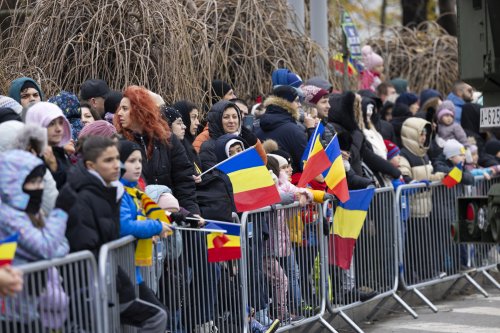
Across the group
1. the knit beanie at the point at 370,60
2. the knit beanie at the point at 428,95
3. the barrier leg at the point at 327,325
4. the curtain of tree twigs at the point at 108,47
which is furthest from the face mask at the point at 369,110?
the knit beanie at the point at 370,60

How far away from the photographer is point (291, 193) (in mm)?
10992

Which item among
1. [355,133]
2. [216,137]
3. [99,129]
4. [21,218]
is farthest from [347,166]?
[21,218]

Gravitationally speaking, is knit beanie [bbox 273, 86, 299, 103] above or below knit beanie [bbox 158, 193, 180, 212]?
above

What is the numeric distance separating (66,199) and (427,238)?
6848 millimetres

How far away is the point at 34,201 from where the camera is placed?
694 cm

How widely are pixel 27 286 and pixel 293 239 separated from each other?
15.0ft

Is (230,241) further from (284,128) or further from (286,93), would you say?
(286,93)

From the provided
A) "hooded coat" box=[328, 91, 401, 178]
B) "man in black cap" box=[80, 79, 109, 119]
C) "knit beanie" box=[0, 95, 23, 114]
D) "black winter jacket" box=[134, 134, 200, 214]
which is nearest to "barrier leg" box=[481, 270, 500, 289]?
"hooded coat" box=[328, 91, 401, 178]

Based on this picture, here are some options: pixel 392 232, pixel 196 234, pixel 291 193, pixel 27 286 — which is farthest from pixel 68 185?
pixel 392 232

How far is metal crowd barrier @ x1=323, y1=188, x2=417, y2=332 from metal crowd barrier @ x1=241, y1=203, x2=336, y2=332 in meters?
0.24

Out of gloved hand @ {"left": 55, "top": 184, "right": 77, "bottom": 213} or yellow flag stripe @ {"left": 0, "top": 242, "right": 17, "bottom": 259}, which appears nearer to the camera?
yellow flag stripe @ {"left": 0, "top": 242, "right": 17, "bottom": 259}

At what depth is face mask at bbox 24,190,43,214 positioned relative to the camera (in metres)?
6.91

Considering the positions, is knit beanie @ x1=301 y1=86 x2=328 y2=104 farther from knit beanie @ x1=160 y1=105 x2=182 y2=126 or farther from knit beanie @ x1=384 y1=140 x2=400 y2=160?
knit beanie @ x1=160 y1=105 x2=182 y2=126

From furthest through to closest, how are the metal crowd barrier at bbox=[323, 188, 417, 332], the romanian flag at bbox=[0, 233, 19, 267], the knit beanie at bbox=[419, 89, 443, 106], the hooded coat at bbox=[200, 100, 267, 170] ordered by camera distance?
the knit beanie at bbox=[419, 89, 443, 106] < the metal crowd barrier at bbox=[323, 188, 417, 332] < the hooded coat at bbox=[200, 100, 267, 170] < the romanian flag at bbox=[0, 233, 19, 267]
